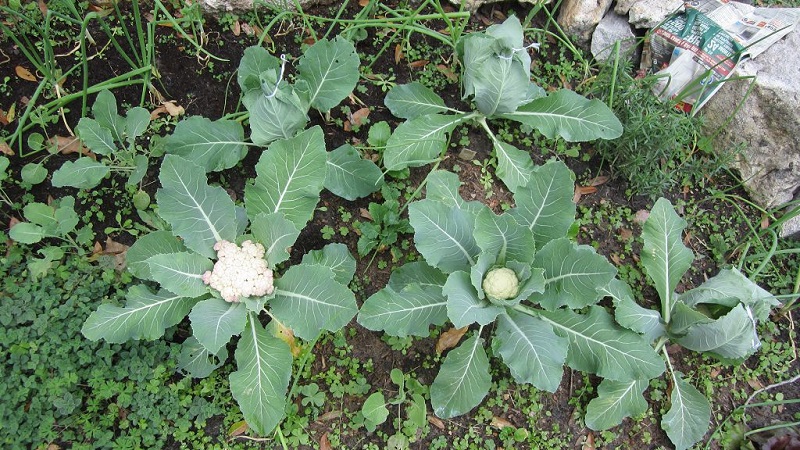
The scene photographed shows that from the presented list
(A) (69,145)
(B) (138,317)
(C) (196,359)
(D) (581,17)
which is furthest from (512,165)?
(A) (69,145)

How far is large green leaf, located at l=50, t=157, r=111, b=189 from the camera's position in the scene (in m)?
2.89

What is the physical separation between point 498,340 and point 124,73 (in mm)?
2489

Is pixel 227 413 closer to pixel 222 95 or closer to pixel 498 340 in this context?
pixel 498 340

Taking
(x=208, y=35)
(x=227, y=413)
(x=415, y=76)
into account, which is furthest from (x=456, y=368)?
(x=208, y=35)

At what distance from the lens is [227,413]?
9.11 feet

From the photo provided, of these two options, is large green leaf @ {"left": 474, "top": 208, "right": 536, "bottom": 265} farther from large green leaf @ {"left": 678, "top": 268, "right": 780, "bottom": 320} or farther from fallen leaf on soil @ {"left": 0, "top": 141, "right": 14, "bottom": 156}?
fallen leaf on soil @ {"left": 0, "top": 141, "right": 14, "bottom": 156}

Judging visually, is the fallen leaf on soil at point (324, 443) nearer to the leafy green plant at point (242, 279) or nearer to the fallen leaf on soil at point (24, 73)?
A: the leafy green plant at point (242, 279)

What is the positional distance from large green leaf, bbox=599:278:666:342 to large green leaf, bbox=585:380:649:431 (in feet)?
0.88

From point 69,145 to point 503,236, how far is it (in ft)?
7.60

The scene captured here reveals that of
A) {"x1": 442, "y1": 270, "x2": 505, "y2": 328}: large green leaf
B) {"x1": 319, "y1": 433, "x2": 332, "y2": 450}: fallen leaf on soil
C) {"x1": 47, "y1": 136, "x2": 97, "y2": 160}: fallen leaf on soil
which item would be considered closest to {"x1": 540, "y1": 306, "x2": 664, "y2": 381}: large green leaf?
{"x1": 442, "y1": 270, "x2": 505, "y2": 328}: large green leaf

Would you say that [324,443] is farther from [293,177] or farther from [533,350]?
[293,177]

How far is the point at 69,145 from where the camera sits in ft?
10.3

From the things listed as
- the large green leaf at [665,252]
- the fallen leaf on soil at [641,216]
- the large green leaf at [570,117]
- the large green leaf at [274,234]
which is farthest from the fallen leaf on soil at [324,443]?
the fallen leaf on soil at [641,216]

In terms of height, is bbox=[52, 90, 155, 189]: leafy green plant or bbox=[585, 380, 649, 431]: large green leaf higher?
bbox=[52, 90, 155, 189]: leafy green plant
